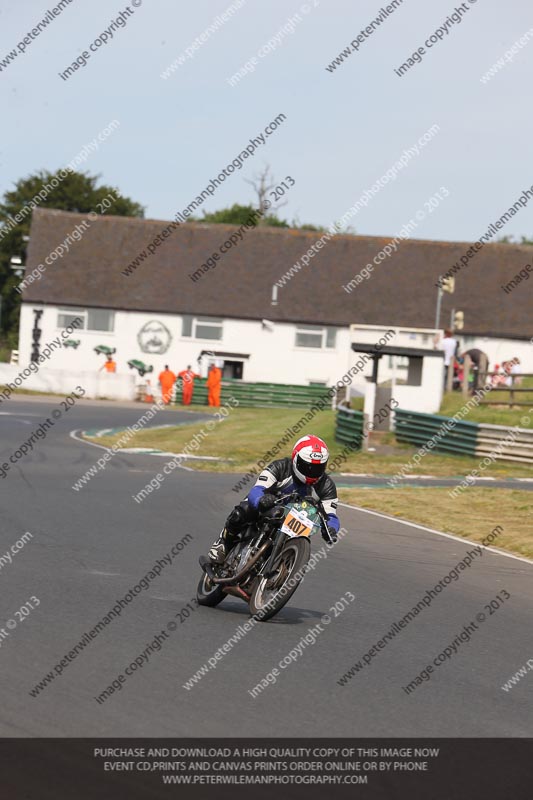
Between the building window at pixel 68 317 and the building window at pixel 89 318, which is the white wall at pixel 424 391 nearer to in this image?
the building window at pixel 89 318

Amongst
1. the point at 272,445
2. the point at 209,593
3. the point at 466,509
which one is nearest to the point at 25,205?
the point at 272,445

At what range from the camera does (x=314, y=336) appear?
59.7 metres

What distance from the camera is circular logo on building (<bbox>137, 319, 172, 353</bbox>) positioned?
197ft

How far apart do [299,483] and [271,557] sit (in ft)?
1.92

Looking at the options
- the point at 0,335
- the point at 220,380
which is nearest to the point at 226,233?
the point at 220,380

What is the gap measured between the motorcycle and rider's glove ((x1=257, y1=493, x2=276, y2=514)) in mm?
39

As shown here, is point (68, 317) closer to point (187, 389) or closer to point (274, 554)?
point (187, 389)

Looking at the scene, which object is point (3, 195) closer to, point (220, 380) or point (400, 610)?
point (220, 380)

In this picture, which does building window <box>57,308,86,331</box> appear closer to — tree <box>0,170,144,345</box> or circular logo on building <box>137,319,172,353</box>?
circular logo on building <box>137,319,172,353</box>

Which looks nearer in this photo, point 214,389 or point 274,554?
point 274,554

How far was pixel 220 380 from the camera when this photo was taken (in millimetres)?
51219

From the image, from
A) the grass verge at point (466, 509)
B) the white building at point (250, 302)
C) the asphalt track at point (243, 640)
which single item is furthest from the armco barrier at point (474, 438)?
the white building at point (250, 302)

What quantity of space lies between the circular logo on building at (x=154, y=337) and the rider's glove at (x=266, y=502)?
168 feet

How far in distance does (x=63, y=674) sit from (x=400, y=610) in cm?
409
